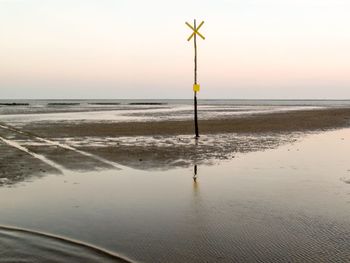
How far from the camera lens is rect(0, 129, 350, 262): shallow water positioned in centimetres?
595

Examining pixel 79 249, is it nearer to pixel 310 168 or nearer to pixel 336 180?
pixel 336 180

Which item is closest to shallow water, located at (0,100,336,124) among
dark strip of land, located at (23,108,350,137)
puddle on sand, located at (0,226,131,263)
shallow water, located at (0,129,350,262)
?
dark strip of land, located at (23,108,350,137)

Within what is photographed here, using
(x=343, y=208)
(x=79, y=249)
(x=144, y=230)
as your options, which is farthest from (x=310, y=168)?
(x=79, y=249)

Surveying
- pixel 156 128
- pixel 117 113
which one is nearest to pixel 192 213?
pixel 156 128

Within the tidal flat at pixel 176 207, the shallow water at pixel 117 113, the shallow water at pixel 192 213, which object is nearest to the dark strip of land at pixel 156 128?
the shallow water at pixel 117 113

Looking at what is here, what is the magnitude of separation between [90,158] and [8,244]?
985 centimetres

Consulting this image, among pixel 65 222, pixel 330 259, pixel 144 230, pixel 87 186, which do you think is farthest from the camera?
pixel 87 186

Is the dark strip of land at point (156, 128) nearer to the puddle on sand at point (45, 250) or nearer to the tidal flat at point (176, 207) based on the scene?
the tidal flat at point (176, 207)

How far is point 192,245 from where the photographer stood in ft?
20.2

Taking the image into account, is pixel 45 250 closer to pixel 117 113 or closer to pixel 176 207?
pixel 176 207

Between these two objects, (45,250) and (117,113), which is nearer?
(45,250)

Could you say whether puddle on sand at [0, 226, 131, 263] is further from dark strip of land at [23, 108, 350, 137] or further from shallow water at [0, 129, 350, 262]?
dark strip of land at [23, 108, 350, 137]

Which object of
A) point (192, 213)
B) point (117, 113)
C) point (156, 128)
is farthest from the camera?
point (117, 113)

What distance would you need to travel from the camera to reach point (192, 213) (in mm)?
7992
